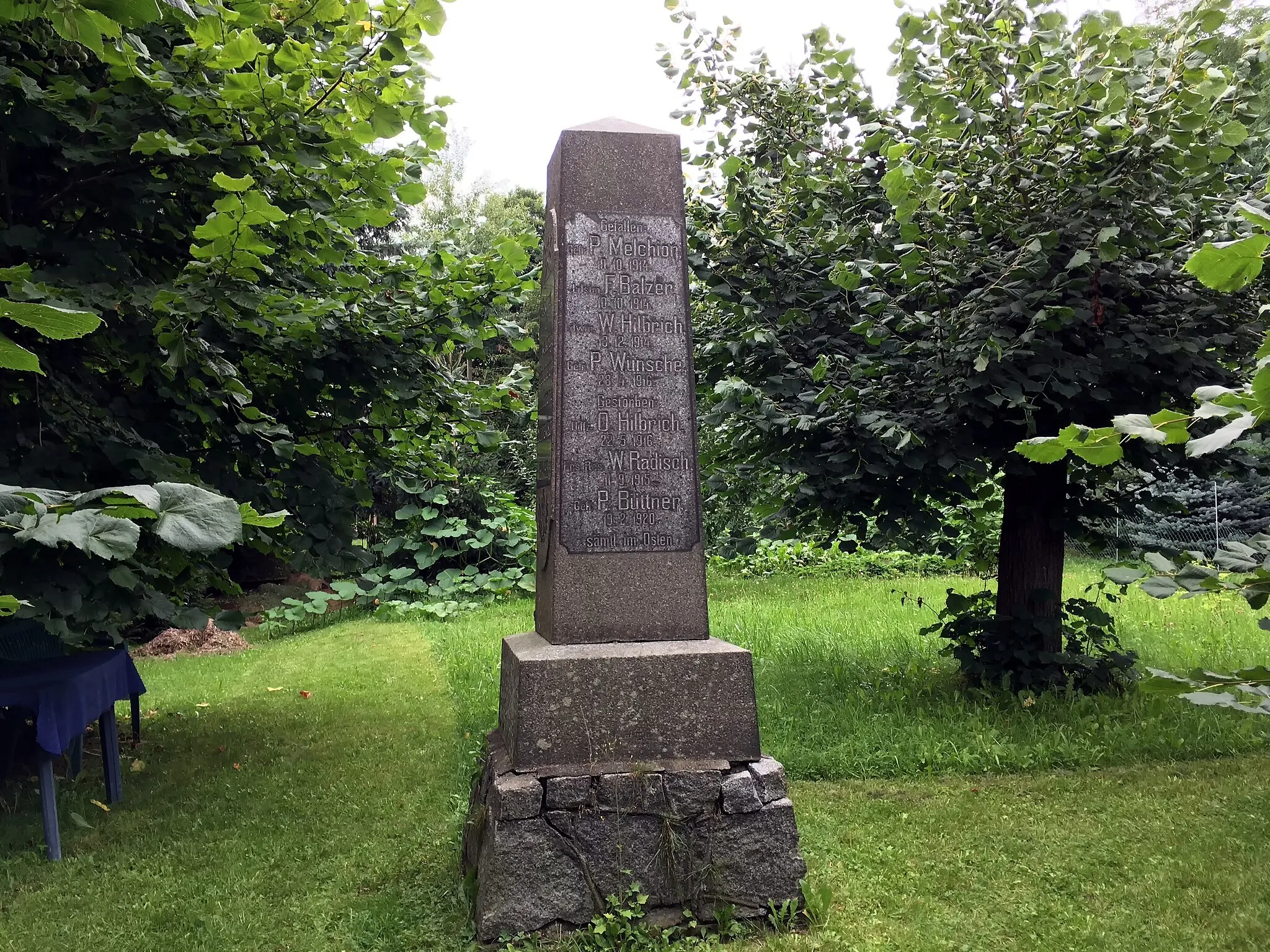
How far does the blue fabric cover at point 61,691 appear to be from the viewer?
4.57 m

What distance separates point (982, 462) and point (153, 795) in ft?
17.6

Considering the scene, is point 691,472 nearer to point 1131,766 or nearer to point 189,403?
point 189,403

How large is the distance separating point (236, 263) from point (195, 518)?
3357mm

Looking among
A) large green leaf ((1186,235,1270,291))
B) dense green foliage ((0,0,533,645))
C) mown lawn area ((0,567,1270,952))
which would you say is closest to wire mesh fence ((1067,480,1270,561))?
mown lawn area ((0,567,1270,952))

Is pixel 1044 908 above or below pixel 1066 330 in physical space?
below

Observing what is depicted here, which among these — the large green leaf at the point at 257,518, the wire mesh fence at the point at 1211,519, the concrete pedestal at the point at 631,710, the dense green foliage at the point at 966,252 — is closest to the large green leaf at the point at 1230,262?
the large green leaf at the point at 257,518

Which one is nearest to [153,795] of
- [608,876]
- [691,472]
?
[608,876]

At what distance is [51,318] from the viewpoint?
2.76ft

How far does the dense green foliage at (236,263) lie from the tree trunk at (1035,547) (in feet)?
11.8

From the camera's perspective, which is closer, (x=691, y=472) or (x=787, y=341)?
(x=691, y=472)

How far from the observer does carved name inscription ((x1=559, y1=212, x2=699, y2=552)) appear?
3.86 m

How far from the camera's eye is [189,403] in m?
4.62

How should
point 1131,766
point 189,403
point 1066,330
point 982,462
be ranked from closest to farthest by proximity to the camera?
point 189,403 → point 1131,766 → point 1066,330 → point 982,462

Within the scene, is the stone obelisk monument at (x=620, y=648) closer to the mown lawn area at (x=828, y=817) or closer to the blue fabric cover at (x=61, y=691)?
the mown lawn area at (x=828, y=817)
